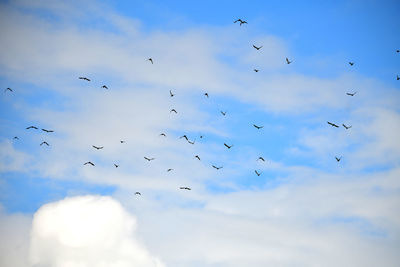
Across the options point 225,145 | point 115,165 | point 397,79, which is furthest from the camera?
point 115,165

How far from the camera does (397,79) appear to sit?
9044 centimetres

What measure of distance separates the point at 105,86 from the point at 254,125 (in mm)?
26908

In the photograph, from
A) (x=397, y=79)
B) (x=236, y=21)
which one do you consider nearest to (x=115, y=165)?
(x=236, y=21)

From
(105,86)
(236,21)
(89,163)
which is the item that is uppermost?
(236,21)

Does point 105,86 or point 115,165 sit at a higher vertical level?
point 105,86

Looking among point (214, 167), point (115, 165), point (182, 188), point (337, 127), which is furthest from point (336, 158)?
point (115, 165)

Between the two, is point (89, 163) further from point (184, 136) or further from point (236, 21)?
point (236, 21)

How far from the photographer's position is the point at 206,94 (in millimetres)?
88312

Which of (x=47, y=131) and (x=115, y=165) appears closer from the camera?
(x=47, y=131)

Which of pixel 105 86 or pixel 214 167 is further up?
pixel 105 86

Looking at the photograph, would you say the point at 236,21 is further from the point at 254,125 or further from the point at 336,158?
the point at 336,158

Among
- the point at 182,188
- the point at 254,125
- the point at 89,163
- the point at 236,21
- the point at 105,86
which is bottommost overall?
the point at 182,188

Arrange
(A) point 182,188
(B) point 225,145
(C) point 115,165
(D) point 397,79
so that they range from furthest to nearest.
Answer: (C) point 115,165 < (D) point 397,79 < (A) point 182,188 < (B) point 225,145

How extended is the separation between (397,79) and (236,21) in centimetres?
3115
